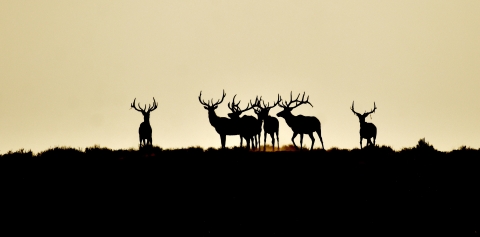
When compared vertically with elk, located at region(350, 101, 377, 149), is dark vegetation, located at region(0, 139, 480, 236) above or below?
below

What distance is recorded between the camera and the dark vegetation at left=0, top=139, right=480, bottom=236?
20953 millimetres

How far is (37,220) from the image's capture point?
20969 millimetres

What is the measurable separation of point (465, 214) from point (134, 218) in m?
11.0

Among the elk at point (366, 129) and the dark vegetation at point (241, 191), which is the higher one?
the elk at point (366, 129)

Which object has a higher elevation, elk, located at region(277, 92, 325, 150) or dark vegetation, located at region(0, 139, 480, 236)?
elk, located at region(277, 92, 325, 150)

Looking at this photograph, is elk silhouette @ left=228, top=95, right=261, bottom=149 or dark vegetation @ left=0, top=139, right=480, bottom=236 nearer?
dark vegetation @ left=0, top=139, right=480, bottom=236

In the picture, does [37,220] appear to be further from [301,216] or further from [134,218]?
[301,216]

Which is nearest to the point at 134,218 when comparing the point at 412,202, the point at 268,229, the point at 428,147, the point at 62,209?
the point at 62,209

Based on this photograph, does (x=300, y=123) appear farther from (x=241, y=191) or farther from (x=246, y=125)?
(x=241, y=191)

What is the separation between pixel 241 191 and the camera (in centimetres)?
2248

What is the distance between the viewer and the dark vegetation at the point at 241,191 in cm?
2095

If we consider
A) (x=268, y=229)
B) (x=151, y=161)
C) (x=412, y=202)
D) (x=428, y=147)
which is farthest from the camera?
(x=428, y=147)

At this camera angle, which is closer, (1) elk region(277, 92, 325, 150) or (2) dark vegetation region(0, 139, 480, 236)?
(2) dark vegetation region(0, 139, 480, 236)

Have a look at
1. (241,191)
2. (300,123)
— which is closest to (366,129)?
(300,123)
